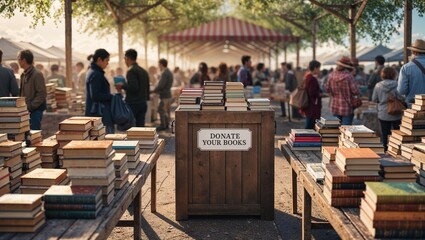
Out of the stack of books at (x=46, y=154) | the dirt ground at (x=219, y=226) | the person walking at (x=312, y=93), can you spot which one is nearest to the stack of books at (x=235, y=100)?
the dirt ground at (x=219, y=226)

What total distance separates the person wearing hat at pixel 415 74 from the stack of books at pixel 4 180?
542cm

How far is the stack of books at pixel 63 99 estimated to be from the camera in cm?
1270

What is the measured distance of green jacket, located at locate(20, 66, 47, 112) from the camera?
837 centimetres

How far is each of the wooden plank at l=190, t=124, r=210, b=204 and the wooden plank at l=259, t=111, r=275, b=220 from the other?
0.58 metres

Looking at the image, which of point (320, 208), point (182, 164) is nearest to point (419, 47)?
point (182, 164)

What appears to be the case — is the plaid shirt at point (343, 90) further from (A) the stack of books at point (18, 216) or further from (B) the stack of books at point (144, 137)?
(A) the stack of books at point (18, 216)

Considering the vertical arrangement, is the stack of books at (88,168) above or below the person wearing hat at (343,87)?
below

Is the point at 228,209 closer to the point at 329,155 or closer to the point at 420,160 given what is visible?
the point at 329,155

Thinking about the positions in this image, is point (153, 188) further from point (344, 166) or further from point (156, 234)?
point (344, 166)

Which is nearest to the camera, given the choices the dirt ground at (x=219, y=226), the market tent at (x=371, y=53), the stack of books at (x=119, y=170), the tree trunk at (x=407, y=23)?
the stack of books at (x=119, y=170)

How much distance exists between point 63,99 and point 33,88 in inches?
172

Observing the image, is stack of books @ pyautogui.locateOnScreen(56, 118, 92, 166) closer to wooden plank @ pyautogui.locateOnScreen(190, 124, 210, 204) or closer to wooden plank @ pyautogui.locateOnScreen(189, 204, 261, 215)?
wooden plank @ pyautogui.locateOnScreen(190, 124, 210, 204)

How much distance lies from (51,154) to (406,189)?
3052 mm

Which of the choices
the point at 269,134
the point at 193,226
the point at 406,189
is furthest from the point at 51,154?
the point at 406,189
